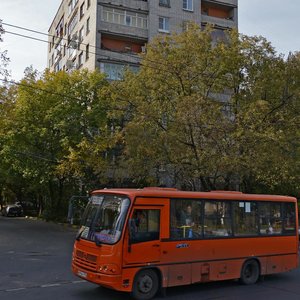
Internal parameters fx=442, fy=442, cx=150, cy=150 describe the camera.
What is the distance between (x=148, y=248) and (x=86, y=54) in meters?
35.4

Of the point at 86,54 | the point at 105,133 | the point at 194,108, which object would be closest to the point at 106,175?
the point at 105,133

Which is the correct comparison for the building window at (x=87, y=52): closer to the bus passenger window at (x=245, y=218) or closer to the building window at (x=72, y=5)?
the building window at (x=72, y=5)

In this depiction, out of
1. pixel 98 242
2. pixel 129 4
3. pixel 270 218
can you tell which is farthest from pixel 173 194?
pixel 129 4

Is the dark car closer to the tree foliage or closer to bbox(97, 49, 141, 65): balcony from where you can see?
the tree foliage

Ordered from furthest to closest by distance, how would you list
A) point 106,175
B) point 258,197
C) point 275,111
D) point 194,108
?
point 106,175
point 275,111
point 194,108
point 258,197

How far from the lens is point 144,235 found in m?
10.0

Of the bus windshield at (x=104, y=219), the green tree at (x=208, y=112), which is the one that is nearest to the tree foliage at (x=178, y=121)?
the green tree at (x=208, y=112)

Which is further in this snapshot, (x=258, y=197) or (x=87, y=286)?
(x=258, y=197)

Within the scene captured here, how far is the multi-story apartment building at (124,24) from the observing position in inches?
1608

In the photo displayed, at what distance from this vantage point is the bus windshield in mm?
9734

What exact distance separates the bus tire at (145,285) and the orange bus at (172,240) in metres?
0.02

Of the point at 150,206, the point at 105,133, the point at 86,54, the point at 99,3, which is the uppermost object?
the point at 99,3

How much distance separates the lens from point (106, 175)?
Result: 2978 centimetres

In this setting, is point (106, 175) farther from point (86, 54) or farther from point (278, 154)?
point (86, 54)
